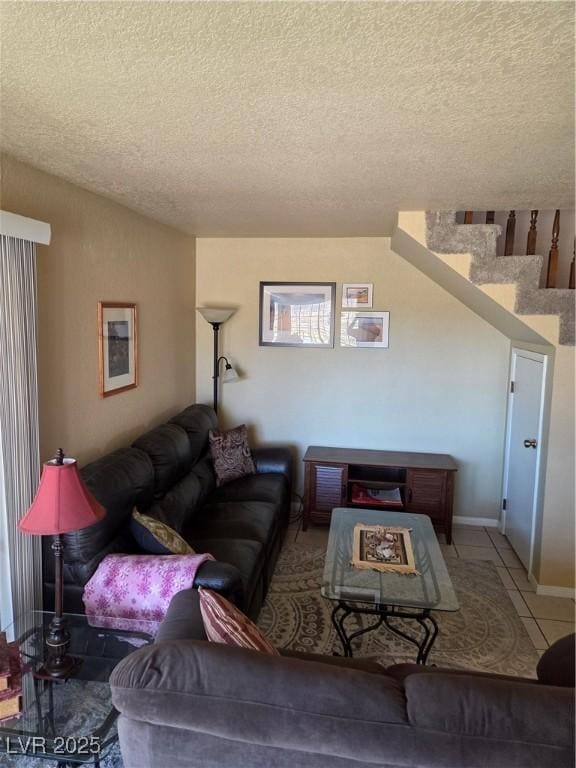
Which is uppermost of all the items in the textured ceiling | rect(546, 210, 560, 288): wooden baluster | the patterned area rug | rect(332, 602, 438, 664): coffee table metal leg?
the textured ceiling

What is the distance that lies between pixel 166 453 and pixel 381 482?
184 centimetres

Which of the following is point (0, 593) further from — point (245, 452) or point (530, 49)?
point (530, 49)

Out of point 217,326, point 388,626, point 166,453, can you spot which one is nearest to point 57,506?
point 166,453

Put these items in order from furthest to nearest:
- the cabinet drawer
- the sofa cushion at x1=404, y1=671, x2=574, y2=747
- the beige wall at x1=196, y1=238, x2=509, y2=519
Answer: the beige wall at x1=196, y1=238, x2=509, y2=519 → the cabinet drawer → the sofa cushion at x1=404, y1=671, x2=574, y2=747

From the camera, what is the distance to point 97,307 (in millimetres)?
2822

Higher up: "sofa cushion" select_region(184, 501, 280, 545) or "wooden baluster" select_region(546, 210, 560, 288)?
"wooden baluster" select_region(546, 210, 560, 288)

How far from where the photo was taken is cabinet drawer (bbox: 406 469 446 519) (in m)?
3.89

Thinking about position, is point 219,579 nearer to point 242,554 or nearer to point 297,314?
point 242,554

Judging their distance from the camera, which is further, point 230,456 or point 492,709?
point 230,456

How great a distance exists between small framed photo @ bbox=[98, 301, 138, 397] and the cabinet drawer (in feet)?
7.33

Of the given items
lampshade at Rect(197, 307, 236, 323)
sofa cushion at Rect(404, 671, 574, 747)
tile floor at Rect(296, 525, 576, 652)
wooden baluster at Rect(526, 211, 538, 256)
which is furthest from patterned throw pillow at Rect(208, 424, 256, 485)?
sofa cushion at Rect(404, 671, 574, 747)

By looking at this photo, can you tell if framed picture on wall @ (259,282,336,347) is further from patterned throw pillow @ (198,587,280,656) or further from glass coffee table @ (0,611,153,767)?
patterned throw pillow @ (198,587,280,656)

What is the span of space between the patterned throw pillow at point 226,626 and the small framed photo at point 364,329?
2982 mm

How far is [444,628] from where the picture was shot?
9.31 ft
